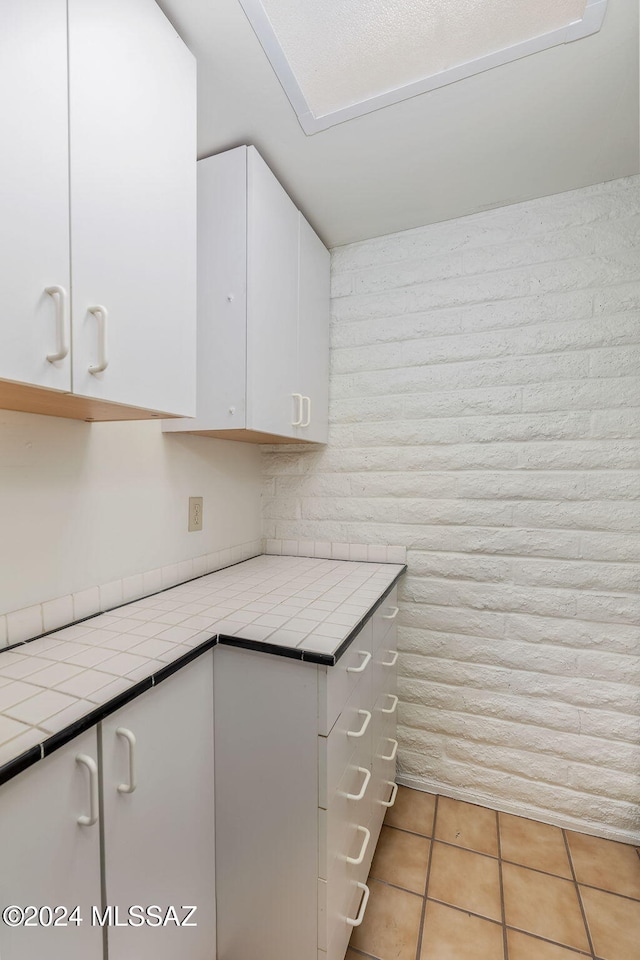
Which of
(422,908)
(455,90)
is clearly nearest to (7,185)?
(455,90)

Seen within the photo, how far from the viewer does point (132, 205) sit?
0.86 m

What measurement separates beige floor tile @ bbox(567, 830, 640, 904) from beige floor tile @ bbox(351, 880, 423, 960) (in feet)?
1.93

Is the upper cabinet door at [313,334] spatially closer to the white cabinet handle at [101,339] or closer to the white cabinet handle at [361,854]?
the white cabinet handle at [101,339]

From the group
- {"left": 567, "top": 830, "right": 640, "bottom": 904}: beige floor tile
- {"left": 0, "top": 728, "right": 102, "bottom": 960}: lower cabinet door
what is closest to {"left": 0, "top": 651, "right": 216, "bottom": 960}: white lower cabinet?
{"left": 0, "top": 728, "right": 102, "bottom": 960}: lower cabinet door

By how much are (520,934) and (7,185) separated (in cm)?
214

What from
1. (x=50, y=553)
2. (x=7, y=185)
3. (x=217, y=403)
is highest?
(x=7, y=185)

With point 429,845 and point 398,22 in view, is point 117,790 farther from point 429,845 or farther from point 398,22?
point 398,22

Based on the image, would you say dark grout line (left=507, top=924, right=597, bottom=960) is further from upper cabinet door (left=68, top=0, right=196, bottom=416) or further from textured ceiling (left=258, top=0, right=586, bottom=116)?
textured ceiling (left=258, top=0, right=586, bottom=116)

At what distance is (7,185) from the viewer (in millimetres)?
639

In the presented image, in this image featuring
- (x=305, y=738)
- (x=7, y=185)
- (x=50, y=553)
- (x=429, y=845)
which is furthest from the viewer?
(x=429, y=845)

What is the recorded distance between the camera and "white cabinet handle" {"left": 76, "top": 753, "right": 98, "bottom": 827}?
2.31 ft

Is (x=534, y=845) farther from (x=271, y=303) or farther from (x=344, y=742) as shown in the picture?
(x=271, y=303)

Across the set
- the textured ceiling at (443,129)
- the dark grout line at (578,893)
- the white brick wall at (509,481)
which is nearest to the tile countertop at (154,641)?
the white brick wall at (509,481)

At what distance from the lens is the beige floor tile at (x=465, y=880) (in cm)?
129
